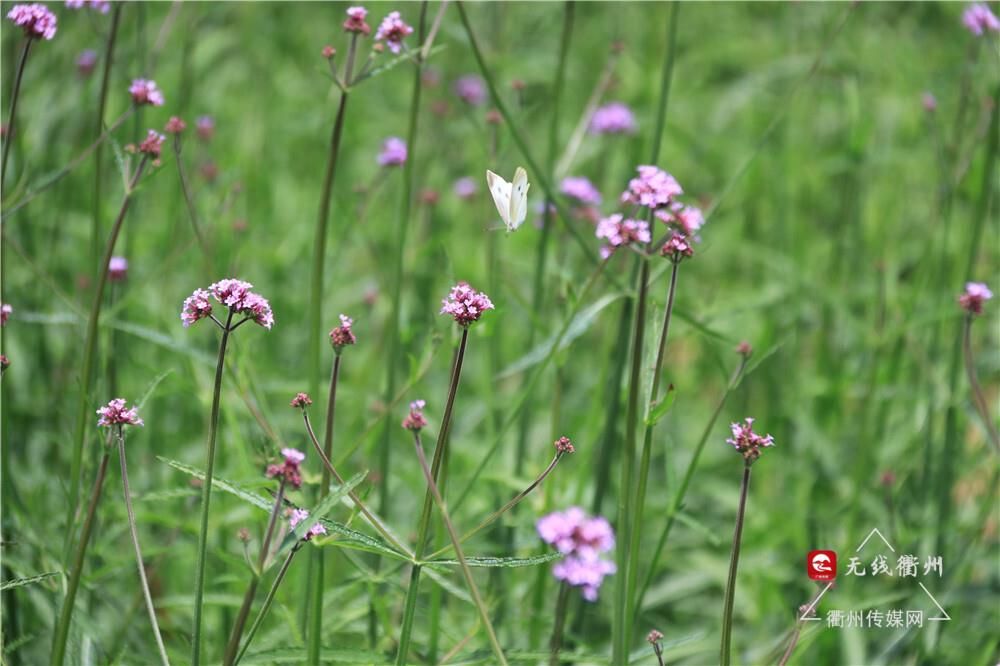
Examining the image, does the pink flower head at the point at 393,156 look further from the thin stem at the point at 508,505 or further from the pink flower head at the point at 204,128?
the thin stem at the point at 508,505

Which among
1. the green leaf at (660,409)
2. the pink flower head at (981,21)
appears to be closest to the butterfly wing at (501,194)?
the green leaf at (660,409)

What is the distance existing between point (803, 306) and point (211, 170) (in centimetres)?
190

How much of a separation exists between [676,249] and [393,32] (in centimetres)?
65

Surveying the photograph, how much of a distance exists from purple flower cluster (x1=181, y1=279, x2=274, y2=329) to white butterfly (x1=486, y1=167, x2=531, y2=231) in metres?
0.43

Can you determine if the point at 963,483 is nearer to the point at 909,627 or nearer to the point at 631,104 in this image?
the point at 909,627

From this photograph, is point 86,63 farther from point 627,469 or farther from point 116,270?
point 627,469

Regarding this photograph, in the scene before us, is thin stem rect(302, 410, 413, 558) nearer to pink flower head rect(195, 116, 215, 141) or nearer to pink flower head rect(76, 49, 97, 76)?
pink flower head rect(195, 116, 215, 141)

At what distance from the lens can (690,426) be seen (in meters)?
3.32

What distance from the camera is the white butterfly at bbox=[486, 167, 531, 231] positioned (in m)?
1.66

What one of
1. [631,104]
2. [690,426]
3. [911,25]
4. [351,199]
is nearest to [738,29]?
[911,25]

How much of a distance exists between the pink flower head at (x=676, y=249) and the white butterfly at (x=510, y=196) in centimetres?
26

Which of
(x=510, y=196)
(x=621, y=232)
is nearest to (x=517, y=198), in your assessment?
(x=510, y=196)

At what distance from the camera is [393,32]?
1.80 m

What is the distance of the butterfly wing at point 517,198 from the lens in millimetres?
1697
